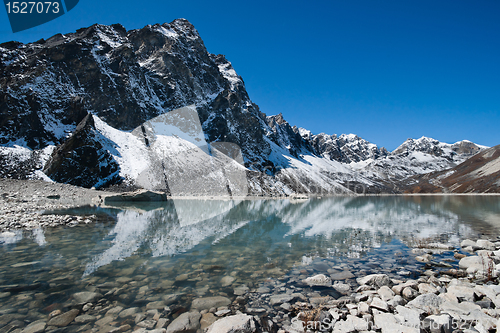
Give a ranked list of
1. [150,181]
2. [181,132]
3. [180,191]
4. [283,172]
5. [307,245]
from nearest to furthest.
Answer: [307,245]
[150,181]
[180,191]
[181,132]
[283,172]

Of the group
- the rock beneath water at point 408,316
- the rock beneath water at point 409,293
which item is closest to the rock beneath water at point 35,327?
the rock beneath water at point 408,316

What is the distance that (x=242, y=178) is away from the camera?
10744 centimetres

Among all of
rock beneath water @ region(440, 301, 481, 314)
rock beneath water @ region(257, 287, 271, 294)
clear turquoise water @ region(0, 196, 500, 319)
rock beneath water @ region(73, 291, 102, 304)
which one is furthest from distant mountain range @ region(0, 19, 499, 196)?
rock beneath water @ region(440, 301, 481, 314)

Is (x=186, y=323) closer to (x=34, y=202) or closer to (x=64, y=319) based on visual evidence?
(x=64, y=319)

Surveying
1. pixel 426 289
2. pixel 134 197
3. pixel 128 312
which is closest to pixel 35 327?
pixel 128 312

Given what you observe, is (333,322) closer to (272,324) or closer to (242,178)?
(272,324)

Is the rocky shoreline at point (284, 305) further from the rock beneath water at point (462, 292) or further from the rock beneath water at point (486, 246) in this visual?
the rock beneath water at point (486, 246)

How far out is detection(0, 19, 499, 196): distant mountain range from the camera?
62375 millimetres

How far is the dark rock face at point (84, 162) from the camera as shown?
57.0 m

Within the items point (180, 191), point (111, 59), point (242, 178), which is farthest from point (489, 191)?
point (111, 59)

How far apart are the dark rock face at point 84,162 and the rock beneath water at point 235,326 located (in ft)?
219

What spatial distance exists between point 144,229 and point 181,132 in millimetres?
106199

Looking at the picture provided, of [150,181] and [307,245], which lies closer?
[307,245]

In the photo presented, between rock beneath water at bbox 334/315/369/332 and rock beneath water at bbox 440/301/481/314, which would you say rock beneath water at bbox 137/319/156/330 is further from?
rock beneath water at bbox 440/301/481/314
